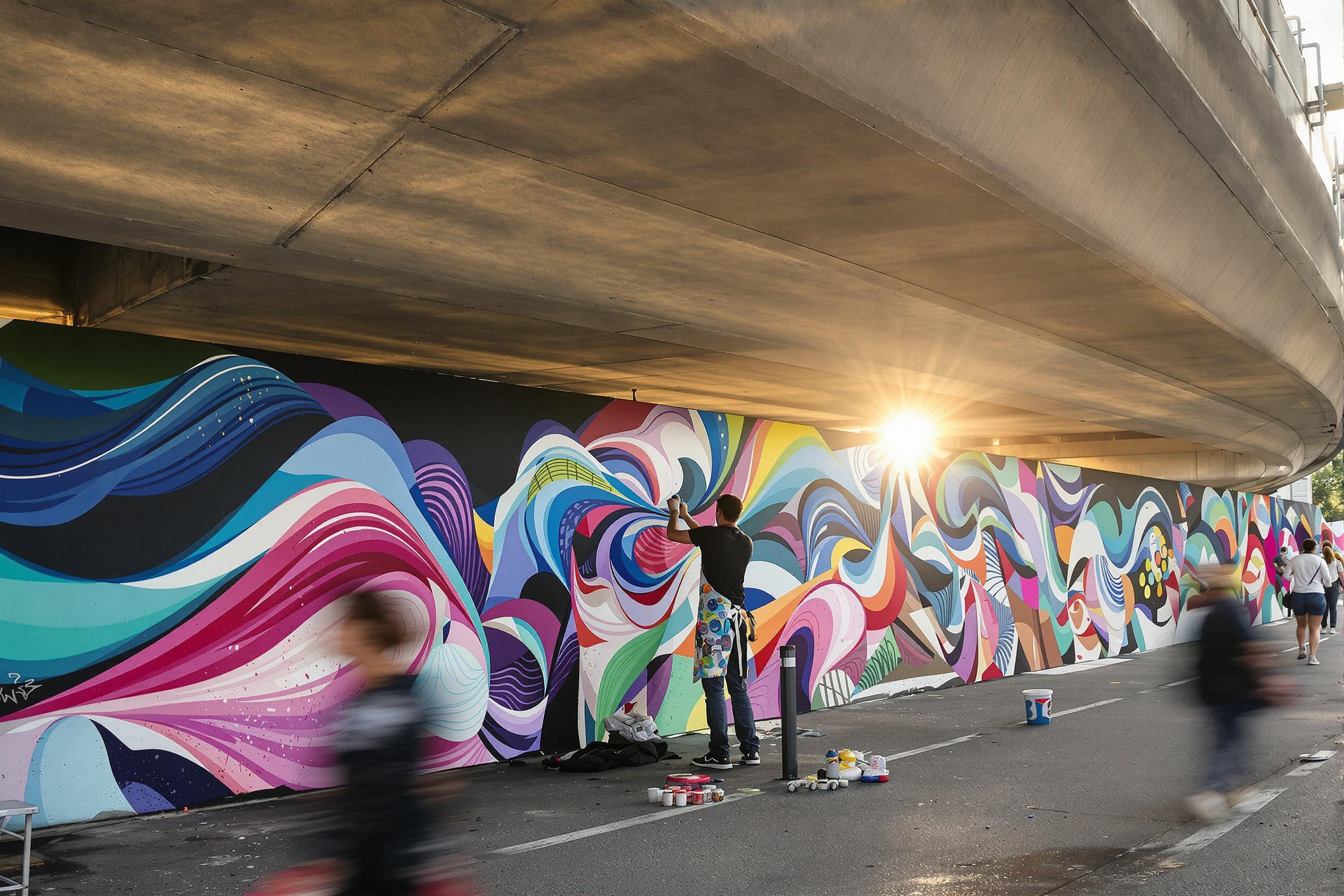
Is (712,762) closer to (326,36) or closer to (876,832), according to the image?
(876,832)

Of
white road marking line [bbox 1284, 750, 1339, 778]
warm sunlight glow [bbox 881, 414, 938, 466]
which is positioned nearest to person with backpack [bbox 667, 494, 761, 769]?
white road marking line [bbox 1284, 750, 1339, 778]

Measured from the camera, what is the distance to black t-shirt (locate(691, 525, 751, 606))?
31.2 ft

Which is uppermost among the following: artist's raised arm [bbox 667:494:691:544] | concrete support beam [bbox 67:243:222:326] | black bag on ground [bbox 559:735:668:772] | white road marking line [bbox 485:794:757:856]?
concrete support beam [bbox 67:243:222:326]

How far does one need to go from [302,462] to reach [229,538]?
821 mm

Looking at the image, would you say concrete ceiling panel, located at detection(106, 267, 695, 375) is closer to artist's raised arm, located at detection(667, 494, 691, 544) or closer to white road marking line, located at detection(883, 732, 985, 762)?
artist's raised arm, located at detection(667, 494, 691, 544)

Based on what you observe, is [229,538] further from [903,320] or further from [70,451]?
[903,320]

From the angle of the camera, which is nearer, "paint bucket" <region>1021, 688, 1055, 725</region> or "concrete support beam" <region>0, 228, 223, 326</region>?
"concrete support beam" <region>0, 228, 223, 326</region>

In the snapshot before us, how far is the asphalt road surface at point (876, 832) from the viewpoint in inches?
236

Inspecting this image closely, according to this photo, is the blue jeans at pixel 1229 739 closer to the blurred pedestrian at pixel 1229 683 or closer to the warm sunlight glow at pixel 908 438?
the blurred pedestrian at pixel 1229 683

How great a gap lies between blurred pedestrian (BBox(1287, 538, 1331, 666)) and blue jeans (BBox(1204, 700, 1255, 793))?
10.1 m

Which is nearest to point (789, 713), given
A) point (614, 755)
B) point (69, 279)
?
point (614, 755)

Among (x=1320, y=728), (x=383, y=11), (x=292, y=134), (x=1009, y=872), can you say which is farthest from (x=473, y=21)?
(x=1320, y=728)

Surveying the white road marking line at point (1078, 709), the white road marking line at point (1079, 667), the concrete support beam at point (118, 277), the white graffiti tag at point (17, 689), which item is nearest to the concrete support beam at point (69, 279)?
the concrete support beam at point (118, 277)

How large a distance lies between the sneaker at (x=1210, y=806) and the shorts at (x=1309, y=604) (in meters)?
10.2
